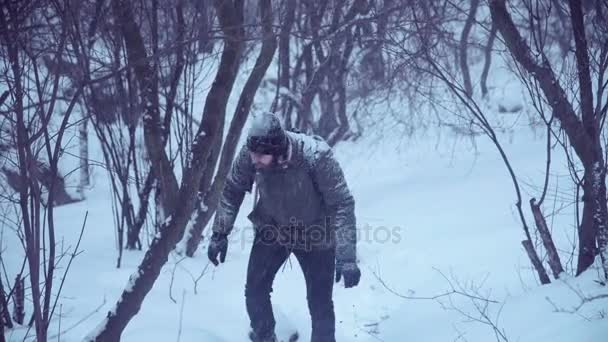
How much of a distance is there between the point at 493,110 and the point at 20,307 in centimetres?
1190

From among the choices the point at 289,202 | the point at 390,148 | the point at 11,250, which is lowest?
the point at 11,250

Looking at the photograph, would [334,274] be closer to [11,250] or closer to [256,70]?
[256,70]

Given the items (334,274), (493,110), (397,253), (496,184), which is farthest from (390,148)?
(334,274)

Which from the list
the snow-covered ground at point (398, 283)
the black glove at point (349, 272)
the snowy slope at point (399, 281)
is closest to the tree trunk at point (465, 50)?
the snowy slope at point (399, 281)

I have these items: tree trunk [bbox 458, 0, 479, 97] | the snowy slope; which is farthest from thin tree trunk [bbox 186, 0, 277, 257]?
tree trunk [bbox 458, 0, 479, 97]

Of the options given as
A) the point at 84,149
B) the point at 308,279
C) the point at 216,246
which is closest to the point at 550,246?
the point at 308,279

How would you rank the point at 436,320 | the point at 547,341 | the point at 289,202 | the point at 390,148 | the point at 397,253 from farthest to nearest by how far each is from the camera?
the point at 390,148 → the point at 397,253 → the point at 436,320 → the point at 289,202 → the point at 547,341

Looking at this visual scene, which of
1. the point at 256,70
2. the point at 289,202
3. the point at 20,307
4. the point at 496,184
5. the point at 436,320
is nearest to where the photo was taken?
the point at 289,202

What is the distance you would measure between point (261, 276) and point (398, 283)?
2.13 meters

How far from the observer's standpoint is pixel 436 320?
3814mm

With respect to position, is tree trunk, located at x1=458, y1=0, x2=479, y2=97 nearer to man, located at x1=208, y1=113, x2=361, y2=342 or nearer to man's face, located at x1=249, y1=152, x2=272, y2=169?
man, located at x1=208, y1=113, x2=361, y2=342

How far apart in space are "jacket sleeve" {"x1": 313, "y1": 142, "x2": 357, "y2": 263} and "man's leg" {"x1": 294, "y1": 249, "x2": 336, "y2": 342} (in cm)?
12

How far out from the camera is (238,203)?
3.20 metres

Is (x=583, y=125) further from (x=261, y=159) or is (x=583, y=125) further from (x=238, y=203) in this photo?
(x=238, y=203)
